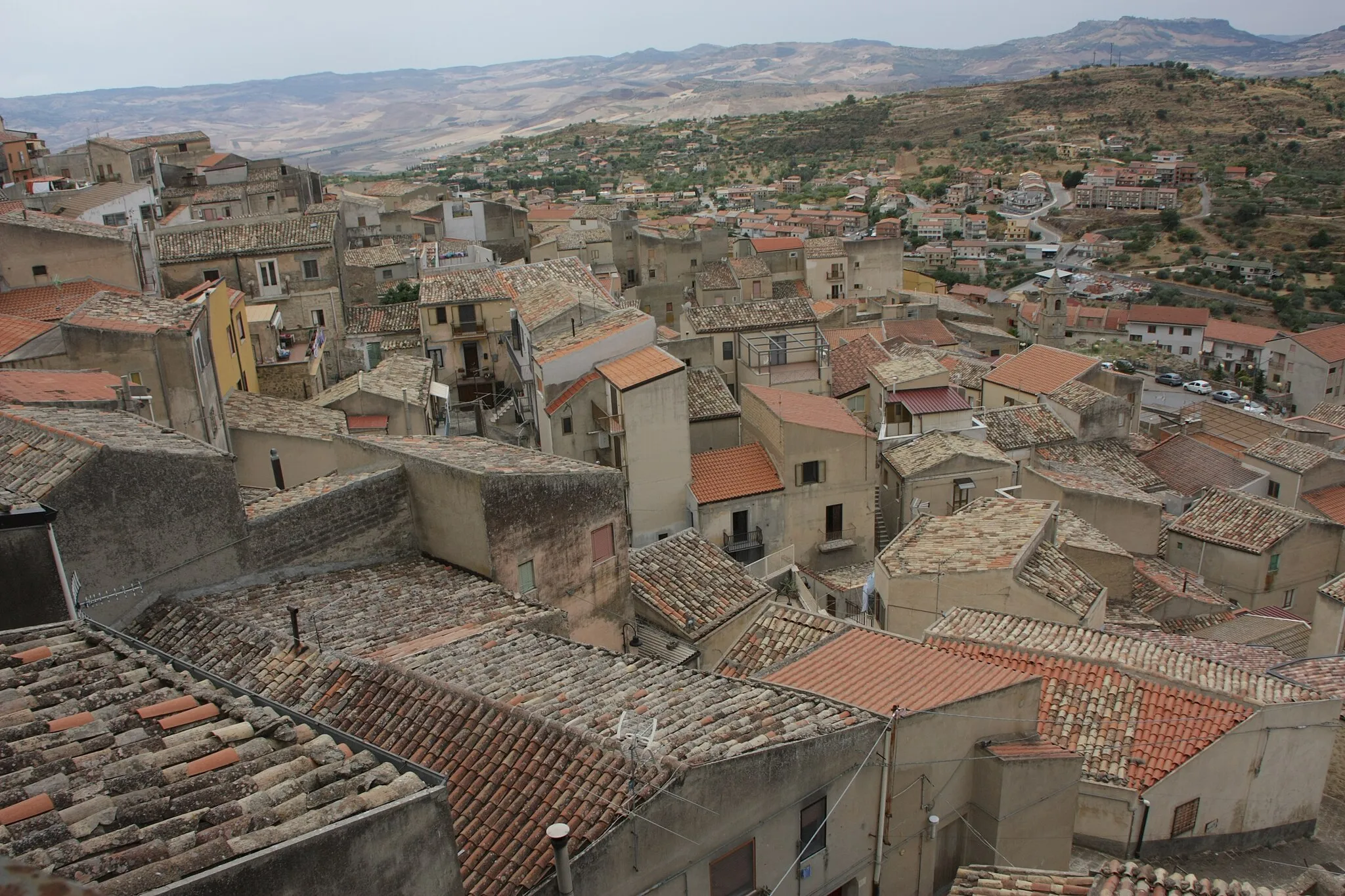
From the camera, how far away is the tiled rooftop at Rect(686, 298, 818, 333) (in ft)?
102

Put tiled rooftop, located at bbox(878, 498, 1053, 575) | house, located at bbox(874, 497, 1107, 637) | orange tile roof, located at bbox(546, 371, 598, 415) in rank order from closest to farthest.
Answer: house, located at bbox(874, 497, 1107, 637), tiled rooftop, located at bbox(878, 498, 1053, 575), orange tile roof, located at bbox(546, 371, 598, 415)

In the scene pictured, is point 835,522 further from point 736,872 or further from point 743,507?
point 736,872

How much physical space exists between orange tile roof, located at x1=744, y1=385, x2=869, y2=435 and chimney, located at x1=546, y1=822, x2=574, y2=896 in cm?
1597

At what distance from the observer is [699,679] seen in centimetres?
1048

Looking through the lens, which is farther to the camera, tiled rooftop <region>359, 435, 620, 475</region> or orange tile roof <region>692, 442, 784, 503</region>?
orange tile roof <region>692, 442, 784, 503</region>

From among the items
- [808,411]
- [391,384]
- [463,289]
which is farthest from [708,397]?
[463,289]

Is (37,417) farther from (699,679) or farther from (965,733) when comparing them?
(965,733)

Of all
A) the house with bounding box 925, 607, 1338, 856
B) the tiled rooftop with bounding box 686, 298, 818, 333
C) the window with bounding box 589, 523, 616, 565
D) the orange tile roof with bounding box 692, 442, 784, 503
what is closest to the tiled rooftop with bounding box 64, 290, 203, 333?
the window with bounding box 589, 523, 616, 565

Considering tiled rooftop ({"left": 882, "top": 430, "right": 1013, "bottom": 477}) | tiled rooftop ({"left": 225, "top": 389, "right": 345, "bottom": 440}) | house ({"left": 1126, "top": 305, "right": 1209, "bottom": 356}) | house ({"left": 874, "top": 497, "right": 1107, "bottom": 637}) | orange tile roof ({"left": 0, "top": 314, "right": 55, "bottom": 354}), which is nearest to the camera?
orange tile roof ({"left": 0, "top": 314, "right": 55, "bottom": 354})

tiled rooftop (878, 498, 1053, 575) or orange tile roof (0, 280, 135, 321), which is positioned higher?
orange tile roof (0, 280, 135, 321)

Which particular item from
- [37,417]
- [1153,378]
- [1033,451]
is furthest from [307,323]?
[1153,378]

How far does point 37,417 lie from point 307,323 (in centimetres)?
1991

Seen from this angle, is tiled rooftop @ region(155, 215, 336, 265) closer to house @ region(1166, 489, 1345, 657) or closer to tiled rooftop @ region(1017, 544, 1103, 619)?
tiled rooftop @ region(1017, 544, 1103, 619)

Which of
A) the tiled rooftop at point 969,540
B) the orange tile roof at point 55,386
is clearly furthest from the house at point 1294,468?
the orange tile roof at point 55,386
